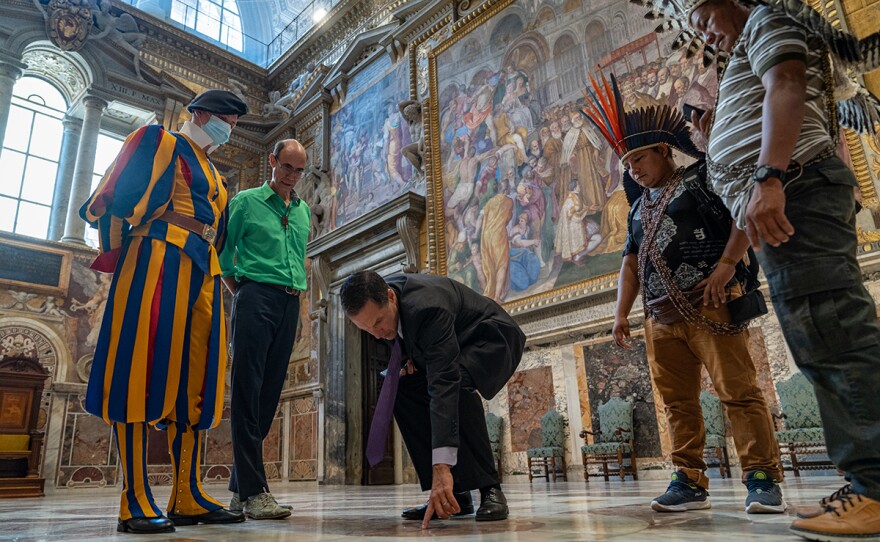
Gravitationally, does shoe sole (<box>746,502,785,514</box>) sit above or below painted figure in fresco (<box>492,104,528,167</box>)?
below

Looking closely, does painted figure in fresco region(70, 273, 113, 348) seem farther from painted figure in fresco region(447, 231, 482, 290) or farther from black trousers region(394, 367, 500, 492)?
black trousers region(394, 367, 500, 492)

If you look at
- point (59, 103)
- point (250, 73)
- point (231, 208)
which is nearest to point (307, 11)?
point (250, 73)

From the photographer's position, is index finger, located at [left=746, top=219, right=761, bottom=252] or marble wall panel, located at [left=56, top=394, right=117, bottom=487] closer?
index finger, located at [left=746, top=219, right=761, bottom=252]

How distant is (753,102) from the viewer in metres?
1.67

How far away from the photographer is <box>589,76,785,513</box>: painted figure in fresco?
2.17m

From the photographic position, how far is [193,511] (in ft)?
7.42

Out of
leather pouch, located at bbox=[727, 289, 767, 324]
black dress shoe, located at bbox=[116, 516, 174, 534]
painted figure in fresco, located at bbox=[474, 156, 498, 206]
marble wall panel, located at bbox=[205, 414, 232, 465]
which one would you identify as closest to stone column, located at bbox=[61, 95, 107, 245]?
marble wall panel, located at bbox=[205, 414, 232, 465]

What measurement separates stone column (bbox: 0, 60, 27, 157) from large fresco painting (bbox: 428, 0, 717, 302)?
753 cm

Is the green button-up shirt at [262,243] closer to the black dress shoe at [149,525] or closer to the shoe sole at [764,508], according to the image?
the black dress shoe at [149,525]

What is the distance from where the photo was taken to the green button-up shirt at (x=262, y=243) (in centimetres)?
283

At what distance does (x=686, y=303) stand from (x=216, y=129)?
2.16m

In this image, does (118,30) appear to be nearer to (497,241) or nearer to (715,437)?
(497,241)

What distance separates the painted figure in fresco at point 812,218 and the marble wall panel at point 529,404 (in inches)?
219

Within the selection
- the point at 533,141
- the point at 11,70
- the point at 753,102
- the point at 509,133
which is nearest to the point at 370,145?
the point at 509,133
